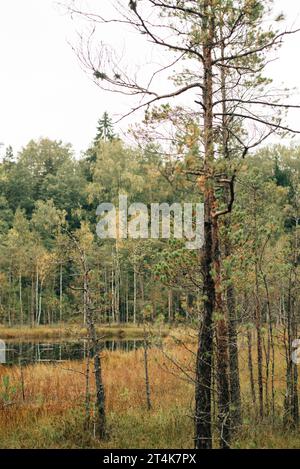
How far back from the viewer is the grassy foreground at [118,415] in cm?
779

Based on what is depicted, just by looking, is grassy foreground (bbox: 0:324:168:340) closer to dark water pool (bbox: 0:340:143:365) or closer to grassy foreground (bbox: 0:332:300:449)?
dark water pool (bbox: 0:340:143:365)

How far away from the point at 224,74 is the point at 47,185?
4658 cm

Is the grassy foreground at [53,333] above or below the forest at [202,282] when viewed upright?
below

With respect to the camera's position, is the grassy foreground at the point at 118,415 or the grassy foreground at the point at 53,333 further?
the grassy foreground at the point at 53,333

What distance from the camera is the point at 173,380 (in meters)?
13.5

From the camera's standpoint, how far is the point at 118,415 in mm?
9727

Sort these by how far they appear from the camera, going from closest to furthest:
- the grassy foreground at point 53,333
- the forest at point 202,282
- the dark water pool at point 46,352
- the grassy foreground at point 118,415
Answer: the forest at point 202,282
the grassy foreground at point 118,415
the dark water pool at point 46,352
the grassy foreground at point 53,333

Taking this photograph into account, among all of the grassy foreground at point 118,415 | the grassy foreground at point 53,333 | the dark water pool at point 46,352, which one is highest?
the grassy foreground at point 118,415

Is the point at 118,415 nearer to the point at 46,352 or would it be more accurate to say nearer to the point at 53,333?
the point at 46,352

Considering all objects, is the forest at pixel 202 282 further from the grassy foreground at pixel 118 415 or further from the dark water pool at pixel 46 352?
the dark water pool at pixel 46 352

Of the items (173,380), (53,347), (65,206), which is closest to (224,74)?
(173,380)

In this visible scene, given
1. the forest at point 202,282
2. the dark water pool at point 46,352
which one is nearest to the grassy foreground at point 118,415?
the forest at point 202,282

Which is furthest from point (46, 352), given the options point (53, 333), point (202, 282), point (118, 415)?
point (202, 282)
